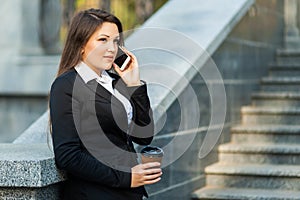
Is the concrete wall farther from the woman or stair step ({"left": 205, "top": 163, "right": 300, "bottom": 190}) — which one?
the woman

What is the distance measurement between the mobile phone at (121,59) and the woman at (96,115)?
27 mm

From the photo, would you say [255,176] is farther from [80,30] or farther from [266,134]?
[80,30]

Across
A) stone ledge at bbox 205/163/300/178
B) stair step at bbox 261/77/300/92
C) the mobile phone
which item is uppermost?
the mobile phone

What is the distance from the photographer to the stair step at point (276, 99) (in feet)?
24.3

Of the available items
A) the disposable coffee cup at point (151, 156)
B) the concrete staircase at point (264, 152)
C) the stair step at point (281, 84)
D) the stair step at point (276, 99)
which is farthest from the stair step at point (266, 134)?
the disposable coffee cup at point (151, 156)

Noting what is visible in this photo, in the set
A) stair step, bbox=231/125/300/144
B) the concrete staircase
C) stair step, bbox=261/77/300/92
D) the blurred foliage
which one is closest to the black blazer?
the concrete staircase

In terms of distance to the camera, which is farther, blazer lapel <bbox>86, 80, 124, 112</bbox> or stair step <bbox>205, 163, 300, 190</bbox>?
stair step <bbox>205, 163, 300, 190</bbox>

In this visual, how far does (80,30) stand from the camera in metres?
3.43

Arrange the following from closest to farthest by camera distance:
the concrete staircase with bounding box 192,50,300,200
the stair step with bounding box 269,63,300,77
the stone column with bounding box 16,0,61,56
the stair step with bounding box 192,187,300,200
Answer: the stair step with bounding box 192,187,300,200 → the concrete staircase with bounding box 192,50,300,200 → the stair step with bounding box 269,63,300,77 → the stone column with bounding box 16,0,61,56

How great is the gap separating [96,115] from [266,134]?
12.0ft

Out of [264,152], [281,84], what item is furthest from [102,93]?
[281,84]

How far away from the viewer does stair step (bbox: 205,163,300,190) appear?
19.6ft

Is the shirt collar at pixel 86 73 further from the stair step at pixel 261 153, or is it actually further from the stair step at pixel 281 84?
the stair step at pixel 281 84

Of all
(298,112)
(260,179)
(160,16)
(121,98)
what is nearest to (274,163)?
(260,179)
